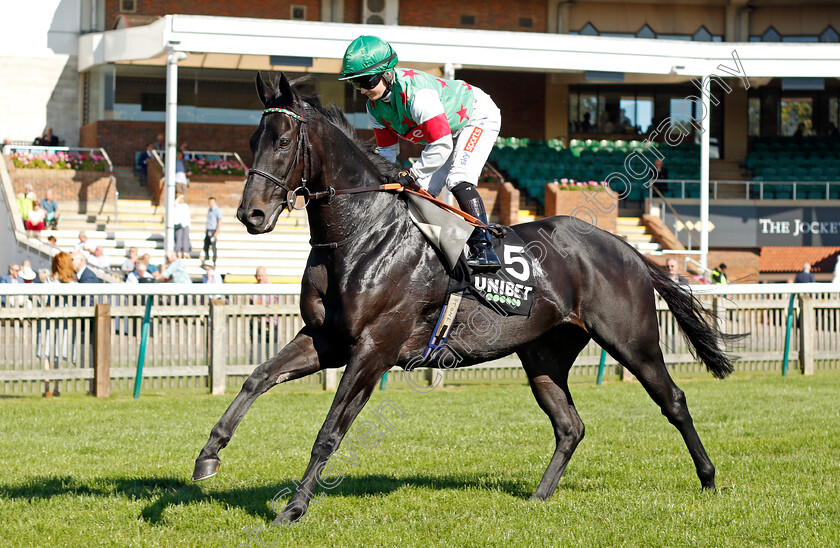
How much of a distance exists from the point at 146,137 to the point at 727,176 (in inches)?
656

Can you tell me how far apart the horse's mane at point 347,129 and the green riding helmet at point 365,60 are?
22 cm

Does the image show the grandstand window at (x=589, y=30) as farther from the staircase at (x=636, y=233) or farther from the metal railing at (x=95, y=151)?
the metal railing at (x=95, y=151)

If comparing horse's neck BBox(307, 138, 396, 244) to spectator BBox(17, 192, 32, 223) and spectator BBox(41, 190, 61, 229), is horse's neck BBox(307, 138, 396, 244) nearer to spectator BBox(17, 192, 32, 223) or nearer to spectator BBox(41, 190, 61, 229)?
spectator BBox(17, 192, 32, 223)

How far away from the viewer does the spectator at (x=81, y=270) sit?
40.2 feet

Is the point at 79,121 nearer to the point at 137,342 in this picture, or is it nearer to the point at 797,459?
the point at 137,342

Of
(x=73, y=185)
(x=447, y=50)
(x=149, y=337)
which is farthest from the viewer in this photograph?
(x=73, y=185)

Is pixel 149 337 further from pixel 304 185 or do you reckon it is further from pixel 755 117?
pixel 755 117

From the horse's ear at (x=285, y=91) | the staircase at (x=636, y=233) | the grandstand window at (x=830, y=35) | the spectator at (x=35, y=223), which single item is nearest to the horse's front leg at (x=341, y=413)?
the horse's ear at (x=285, y=91)

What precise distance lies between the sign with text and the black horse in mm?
19111

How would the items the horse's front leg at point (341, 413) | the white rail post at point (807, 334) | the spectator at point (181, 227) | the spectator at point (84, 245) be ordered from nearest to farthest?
the horse's front leg at point (341, 413), the white rail post at point (807, 334), the spectator at point (84, 245), the spectator at point (181, 227)

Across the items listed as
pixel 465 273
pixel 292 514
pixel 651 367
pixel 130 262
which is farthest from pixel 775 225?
pixel 292 514

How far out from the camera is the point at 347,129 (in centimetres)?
542

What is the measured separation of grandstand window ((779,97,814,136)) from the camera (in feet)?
100

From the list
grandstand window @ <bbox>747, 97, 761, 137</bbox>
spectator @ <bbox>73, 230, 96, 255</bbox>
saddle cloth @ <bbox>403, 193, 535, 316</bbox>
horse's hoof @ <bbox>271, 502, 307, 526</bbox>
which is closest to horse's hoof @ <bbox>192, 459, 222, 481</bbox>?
horse's hoof @ <bbox>271, 502, 307, 526</bbox>
